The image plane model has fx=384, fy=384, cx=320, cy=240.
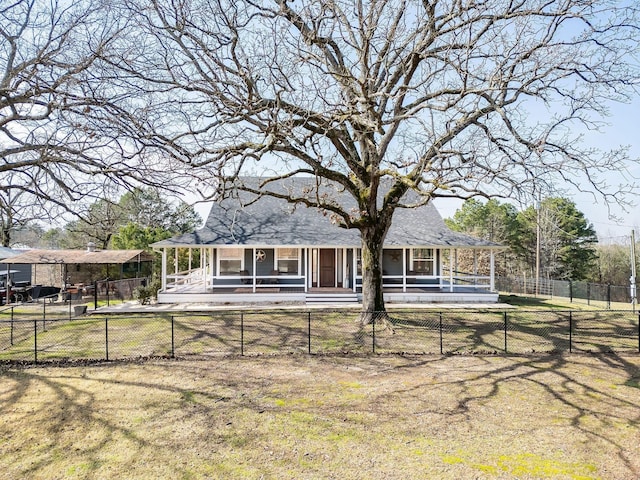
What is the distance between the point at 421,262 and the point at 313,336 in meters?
11.1

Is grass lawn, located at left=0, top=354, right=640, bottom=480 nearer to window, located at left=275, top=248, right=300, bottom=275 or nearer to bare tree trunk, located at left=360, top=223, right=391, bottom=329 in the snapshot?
bare tree trunk, located at left=360, top=223, right=391, bottom=329

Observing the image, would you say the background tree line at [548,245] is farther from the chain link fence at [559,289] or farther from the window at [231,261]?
the window at [231,261]

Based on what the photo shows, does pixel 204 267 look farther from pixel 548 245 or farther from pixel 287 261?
pixel 548 245

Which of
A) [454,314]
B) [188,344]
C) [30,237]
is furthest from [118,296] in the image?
[30,237]

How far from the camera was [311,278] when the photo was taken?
832 inches

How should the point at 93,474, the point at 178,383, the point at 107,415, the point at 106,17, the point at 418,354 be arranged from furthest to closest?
the point at 418,354 < the point at 106,17 < the point at 178,383 < the point at 107,415 < the point at 93,474

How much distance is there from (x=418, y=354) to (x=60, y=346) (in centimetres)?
1010

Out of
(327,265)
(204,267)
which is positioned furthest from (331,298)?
(204,267)

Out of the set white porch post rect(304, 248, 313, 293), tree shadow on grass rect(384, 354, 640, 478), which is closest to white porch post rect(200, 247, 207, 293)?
white porch post rect(304, 248, 313, 293)

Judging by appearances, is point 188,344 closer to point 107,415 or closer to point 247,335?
point 247,335

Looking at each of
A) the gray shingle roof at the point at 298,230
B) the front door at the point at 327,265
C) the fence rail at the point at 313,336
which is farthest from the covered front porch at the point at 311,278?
the fence rail at the point at 313,336

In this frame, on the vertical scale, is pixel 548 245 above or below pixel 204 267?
above

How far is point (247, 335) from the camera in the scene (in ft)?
40.7

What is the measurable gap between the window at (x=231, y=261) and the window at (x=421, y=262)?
9481 millimetres
